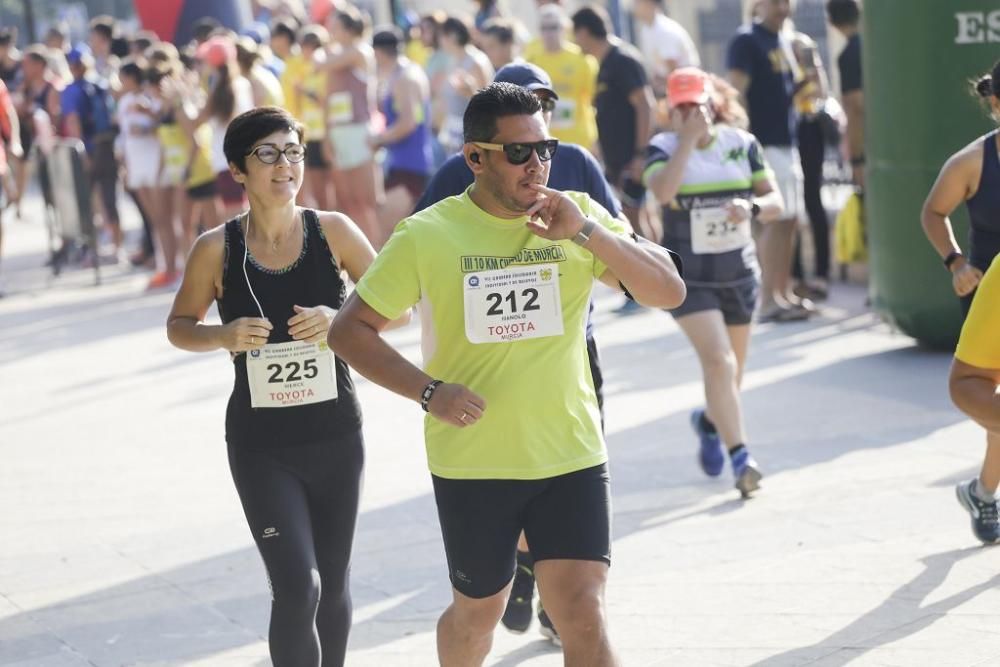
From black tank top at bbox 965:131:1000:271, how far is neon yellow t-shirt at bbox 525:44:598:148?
620 cm

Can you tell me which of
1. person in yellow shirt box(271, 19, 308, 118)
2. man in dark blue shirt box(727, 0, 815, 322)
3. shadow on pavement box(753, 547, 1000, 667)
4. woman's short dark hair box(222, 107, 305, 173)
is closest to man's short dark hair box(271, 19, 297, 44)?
person in yellow shirt box(271, 19, 308, 118)

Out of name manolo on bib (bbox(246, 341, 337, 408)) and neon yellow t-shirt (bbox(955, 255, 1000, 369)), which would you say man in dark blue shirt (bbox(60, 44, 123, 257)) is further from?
neon yellow t-shirt (bbox(955, 255, 1000, 369))

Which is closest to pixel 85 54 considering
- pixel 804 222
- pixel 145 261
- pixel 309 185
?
pixel 145 261

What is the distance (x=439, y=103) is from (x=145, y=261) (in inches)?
146

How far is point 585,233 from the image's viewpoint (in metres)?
3.80

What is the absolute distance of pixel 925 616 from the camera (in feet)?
17.6

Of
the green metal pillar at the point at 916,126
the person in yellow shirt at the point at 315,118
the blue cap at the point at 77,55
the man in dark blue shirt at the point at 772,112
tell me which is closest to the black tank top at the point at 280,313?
the green metal pillar at the point at 916,126

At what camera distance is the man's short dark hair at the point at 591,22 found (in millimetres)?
11945

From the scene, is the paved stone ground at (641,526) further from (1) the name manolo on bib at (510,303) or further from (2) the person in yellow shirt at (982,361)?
(1) the name manolo on bib at (510,303)

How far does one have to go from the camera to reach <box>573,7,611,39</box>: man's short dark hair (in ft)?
39.2

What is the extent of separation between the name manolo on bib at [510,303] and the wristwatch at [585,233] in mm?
176

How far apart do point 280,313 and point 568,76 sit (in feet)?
26.1

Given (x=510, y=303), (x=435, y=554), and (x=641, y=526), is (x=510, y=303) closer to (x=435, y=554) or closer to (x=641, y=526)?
(x=435, y=554)

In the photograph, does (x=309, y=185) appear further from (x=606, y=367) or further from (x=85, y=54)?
(x=606, y=367)
